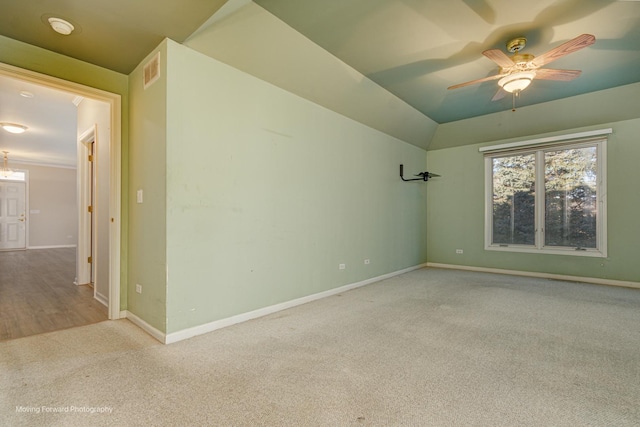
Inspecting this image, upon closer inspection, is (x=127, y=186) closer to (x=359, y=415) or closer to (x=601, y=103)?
(x=359, y=415)

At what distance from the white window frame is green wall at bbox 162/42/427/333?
265 centimetres

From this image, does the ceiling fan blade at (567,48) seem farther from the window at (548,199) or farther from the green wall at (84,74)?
the green wall at (84,74)

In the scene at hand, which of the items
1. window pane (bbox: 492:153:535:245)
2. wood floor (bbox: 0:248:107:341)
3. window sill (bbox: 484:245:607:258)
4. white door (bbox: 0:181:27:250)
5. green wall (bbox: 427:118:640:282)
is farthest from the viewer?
white door (bbox: 0:181:27:250)

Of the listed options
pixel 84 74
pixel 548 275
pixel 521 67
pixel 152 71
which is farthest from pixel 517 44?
pixel 84 74

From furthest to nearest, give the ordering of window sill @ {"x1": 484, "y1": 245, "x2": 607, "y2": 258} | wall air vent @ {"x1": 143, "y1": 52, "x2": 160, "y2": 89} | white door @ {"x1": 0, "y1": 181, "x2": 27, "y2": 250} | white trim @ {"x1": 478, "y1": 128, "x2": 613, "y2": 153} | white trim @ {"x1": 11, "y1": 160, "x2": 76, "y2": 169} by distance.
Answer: white trim @ {"x1": 11, "y1": 160, "x2": 76, "y2": 169} → white door @ {"x1": 0, "y1": 181, "x2": 27, "y2": 250} → window sill @ {"x1": 484, "y1": 245, "x2": 607, "y2": 258} → white trim @ {"x1": 478, "y1": 128, "x2": 613, "y2": 153} → wall air vent @ {"x1": 143, "y1": 52, "x2": 160, "y2": 89}

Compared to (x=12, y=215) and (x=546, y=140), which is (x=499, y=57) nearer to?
(x=546, y=140)

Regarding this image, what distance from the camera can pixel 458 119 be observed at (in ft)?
18.1

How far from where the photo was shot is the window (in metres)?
4.84

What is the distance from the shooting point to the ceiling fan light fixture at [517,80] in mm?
2949

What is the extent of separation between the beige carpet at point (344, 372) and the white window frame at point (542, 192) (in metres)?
2.11

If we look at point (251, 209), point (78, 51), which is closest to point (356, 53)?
point (251, 209)

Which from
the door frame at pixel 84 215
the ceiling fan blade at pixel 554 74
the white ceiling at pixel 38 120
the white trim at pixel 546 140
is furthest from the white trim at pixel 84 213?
the white trim at pixel 546 140

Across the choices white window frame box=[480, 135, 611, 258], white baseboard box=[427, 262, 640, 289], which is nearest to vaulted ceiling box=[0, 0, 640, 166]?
white window frame box=[480, 135, 611, 258]

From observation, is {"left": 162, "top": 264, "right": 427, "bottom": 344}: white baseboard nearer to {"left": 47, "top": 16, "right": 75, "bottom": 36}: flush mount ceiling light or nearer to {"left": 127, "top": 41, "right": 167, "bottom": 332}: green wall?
{"left": 127, "top": 41, "right": 167, "bottom": 332}: green wall
